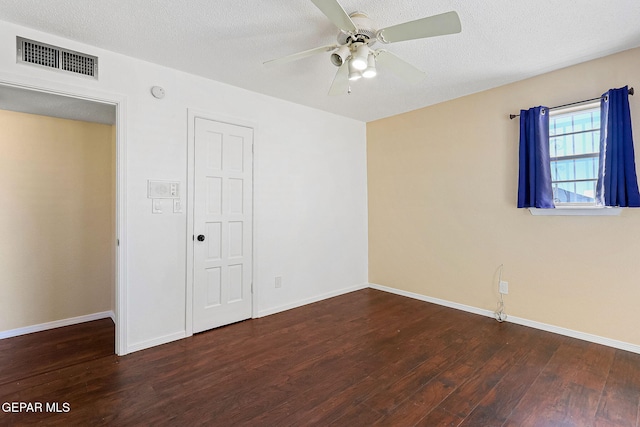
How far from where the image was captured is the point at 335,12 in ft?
5.80

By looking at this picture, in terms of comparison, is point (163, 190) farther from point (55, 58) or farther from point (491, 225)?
point (491, 225)

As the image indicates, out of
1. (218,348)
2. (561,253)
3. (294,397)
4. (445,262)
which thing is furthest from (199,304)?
(561,253)

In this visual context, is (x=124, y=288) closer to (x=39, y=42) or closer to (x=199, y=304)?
(x=199, y=304)

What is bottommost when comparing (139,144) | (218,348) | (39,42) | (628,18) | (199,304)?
(218,348)

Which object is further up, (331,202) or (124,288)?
(331,202)

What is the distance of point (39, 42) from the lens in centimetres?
228

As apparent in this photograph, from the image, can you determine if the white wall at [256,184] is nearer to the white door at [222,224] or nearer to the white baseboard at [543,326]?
the white door at [222,224]

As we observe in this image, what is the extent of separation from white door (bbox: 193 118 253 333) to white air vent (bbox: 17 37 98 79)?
0.92 m

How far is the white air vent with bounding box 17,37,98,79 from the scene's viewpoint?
7.35 ft

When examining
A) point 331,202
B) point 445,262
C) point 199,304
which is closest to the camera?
point 199,304

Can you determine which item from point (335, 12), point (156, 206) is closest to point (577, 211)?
point (335, 12)

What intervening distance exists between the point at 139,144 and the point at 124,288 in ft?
4.18

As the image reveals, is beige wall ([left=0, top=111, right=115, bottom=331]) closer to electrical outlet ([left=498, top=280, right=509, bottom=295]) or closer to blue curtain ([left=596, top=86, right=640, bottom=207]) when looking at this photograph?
electrical outlet ([left=498, top=280, right=509, bottom=295])

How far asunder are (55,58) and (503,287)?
4682 millimetres
